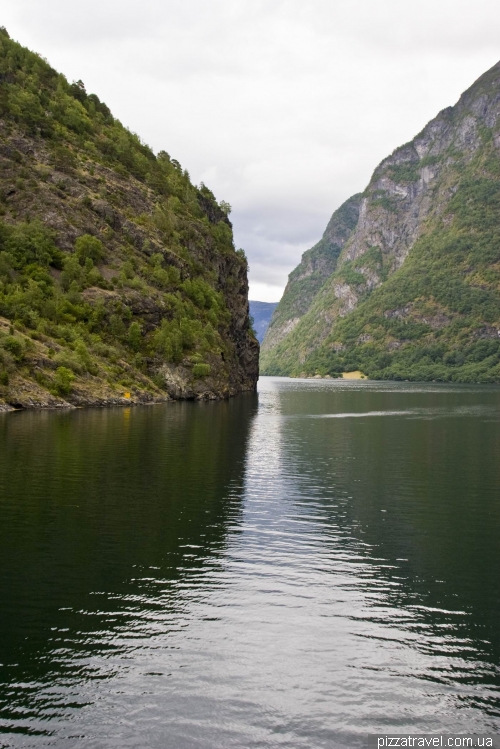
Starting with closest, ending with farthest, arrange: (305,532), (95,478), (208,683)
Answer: (208,683)
(305,532)
(95,478)

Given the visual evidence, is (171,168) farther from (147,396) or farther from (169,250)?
(147,396)

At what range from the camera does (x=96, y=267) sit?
411ft

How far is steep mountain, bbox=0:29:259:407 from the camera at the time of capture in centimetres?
10069

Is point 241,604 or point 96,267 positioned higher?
point 96,267

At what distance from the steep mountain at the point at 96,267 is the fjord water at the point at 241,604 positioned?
57.5 m

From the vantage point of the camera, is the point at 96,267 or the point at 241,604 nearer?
the point at 241,604

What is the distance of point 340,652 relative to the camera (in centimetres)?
1708

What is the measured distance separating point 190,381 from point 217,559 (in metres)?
102

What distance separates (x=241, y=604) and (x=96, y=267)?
113928 mm

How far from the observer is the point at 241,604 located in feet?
66.2

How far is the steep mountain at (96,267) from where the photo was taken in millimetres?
100688

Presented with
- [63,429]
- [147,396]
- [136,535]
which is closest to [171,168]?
[147,396]

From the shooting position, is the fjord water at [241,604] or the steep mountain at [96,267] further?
the steep mountain at [96,267]

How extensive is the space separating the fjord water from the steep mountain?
57536 millimetres
